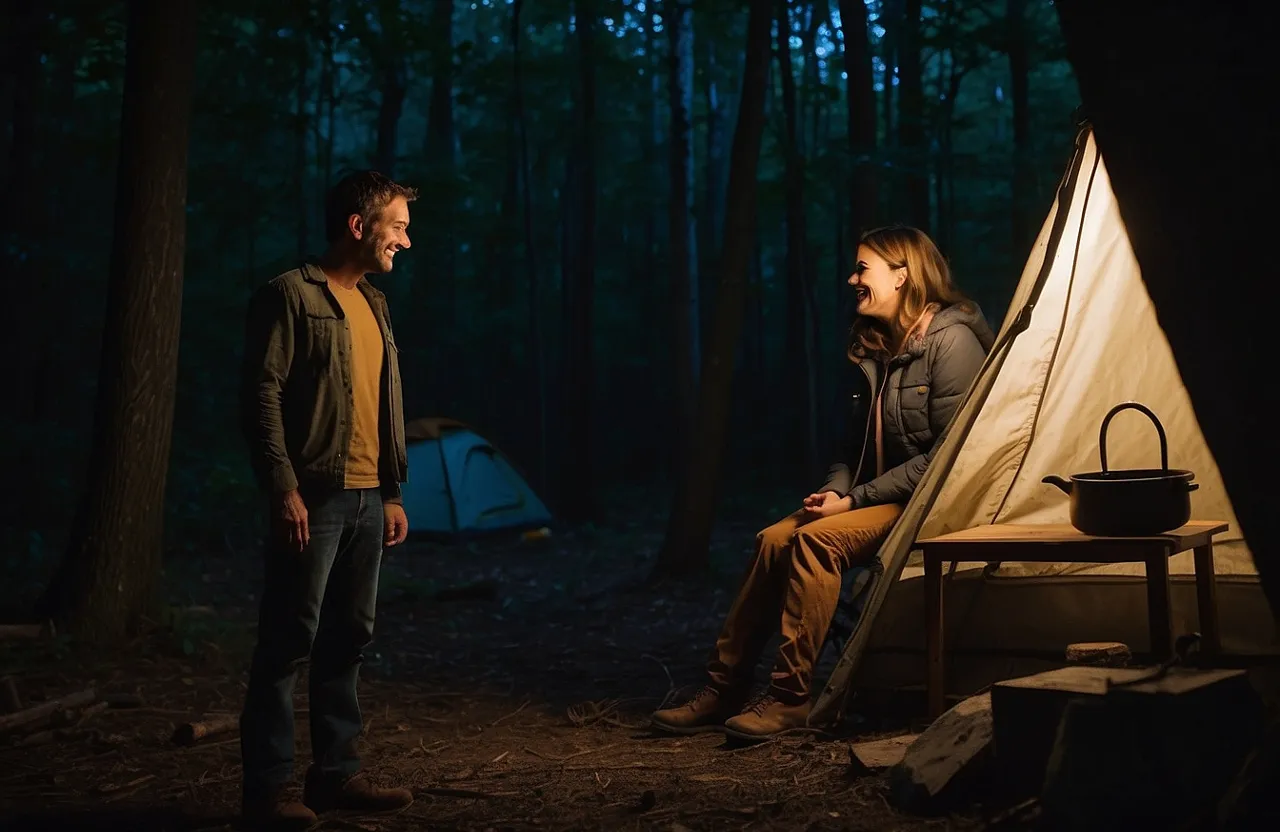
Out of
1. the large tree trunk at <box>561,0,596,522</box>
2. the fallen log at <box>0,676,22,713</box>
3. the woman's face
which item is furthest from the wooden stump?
the large tree trunk at <box>561,0,596,522</box>

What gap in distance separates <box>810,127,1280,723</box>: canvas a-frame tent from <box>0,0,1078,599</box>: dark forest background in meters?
4.23

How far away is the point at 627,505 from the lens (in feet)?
59.9

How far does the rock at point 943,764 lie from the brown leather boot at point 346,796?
1480mm

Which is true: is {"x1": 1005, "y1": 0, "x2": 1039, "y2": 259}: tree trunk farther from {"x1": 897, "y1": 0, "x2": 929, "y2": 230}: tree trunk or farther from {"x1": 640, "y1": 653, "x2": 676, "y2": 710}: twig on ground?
{"x1": 640, "y1": 653, "x2": 676, "y2": 710}: twig on ground

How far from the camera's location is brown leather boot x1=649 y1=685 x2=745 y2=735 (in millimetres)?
4422

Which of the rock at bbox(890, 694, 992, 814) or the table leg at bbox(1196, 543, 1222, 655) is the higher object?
the table leg at bbox(1196, 543, 1222, 655)

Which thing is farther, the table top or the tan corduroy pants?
the tan corduroy pants

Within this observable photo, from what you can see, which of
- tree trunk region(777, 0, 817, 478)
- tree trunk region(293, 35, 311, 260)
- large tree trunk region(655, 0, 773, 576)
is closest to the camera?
large tree trunk region(655, 0, 773, 576)

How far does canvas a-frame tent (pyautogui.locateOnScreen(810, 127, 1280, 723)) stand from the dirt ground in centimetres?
84

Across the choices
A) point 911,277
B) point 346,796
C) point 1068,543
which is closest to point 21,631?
point 346,796

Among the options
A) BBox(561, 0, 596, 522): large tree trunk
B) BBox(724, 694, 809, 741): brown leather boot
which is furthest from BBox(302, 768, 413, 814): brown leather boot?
BBox(561, 0, 596, 522): large tree trunk

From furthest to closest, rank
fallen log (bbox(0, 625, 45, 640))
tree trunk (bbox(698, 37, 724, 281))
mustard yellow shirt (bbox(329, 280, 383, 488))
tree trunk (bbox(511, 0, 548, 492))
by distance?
tree trunk (bbox(698, 37, 724, 281)), tree trunk (bbox(511, 0, 548, 492)), fallen log (bbox(0, 625, 45, 640)), mustard yellow shirt (bbox(329, 280, 383, 488))

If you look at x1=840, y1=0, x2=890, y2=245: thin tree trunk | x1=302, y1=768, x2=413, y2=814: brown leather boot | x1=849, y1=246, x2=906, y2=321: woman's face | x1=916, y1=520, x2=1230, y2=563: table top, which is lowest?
x1=302, y1=768, x2=413, y2=814: brown leather boot

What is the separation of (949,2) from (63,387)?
10959mm
